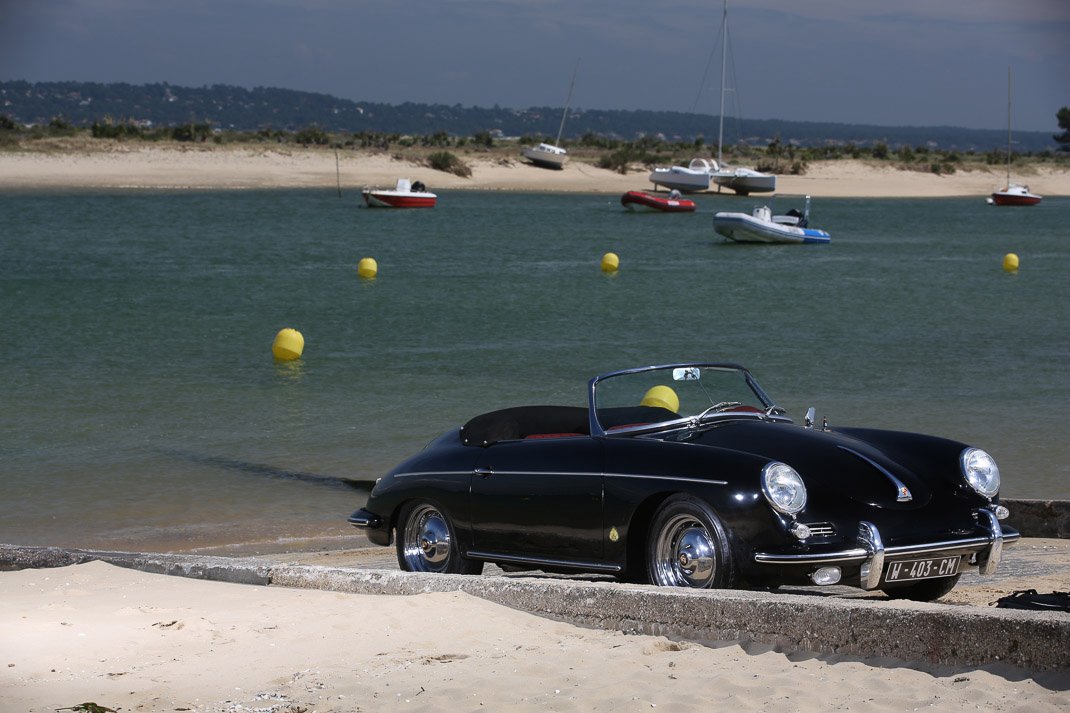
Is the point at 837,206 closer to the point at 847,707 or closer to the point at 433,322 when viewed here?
the point at 433,322

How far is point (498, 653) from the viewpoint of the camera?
19.4ft

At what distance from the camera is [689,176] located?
313 ft

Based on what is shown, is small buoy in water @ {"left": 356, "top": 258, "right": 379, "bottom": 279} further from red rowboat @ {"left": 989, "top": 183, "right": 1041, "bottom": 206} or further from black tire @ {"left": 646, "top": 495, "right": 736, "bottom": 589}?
red rowboat @ {"left": 989, "top": 183, "right": 1041, "bottom": 206}

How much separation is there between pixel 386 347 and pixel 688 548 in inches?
745

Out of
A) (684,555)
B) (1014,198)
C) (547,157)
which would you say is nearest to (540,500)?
(684,555)

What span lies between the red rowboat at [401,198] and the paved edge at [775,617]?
69.4 meters

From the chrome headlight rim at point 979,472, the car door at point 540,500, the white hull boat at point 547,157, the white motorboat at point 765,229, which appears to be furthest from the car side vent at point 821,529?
the white hull boat at point 547,157

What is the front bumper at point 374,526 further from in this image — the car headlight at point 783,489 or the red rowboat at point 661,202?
the red rowboat at point 661,202

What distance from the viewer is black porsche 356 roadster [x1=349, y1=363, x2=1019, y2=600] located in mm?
6402

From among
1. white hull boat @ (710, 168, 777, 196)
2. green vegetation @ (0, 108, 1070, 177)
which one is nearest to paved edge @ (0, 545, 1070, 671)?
white hull boat @ (710, 168, 777, 196)

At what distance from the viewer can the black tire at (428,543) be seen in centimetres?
773

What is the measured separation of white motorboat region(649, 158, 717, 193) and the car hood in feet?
290

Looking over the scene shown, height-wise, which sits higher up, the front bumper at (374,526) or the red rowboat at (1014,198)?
the red rowboat at (1014,198)

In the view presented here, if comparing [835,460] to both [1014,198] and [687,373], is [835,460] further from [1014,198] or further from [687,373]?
[1014,198]
